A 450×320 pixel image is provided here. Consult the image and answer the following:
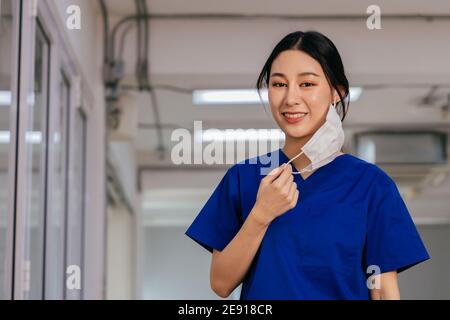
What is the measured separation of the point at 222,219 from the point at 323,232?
0.14 meters

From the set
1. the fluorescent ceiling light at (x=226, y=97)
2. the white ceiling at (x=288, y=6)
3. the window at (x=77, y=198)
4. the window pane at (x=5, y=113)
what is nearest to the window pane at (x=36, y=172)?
the window pane at (x=5, y=113)

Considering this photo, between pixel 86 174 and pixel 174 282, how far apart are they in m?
6.80

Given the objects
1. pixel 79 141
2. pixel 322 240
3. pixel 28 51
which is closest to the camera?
pixel 322 240

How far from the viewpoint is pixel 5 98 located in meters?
2.17

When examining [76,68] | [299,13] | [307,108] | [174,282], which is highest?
[299,13]

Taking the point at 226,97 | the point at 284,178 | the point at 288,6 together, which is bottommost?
the point at 284,178

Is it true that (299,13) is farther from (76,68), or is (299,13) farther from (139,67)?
(76,68)

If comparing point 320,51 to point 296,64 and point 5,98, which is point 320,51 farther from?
point 5,98

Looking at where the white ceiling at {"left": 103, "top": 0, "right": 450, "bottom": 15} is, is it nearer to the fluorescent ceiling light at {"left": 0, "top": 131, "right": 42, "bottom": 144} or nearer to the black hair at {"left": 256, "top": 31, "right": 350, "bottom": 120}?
the fluorescent ceiling light at {"left": 0, "top": 131, "right": 42, "bottom": 144}

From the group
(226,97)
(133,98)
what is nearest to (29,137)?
(133,98)

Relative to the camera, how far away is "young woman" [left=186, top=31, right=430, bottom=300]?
0.86m

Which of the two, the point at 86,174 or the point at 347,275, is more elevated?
the point at 86,174

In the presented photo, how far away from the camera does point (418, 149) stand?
5.80 metres

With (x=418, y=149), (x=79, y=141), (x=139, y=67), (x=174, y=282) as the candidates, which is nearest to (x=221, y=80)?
(x=139, y=67)
